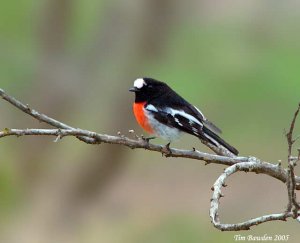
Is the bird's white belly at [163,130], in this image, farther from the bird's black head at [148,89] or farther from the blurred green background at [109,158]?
the blurred green background at [109,158]

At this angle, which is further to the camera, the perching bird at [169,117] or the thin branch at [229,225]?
the perching bird at [169,117]


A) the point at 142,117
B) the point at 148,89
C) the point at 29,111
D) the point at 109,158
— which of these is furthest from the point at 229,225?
the point at 109,158

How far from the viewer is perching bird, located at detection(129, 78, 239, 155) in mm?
6426

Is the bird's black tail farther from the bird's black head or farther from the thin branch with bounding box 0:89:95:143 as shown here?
the thin branch with bounding box 0:89:95:143

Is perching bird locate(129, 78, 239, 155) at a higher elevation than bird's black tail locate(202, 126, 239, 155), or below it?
higher

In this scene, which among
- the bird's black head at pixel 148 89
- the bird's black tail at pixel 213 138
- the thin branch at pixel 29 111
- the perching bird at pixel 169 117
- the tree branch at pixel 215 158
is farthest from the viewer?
the bird's black head at pixel 148 89

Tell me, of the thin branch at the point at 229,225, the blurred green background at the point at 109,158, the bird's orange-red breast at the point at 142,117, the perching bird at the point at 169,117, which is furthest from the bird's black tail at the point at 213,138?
the blurred green background at the point at 109,158

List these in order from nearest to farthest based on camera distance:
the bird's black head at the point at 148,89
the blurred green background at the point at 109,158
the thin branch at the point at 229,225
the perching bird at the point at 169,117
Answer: the thin branch at the point at 229,225, the perching bird at the point at 169,117, the bird's black head at the point at 148,89, the blurred green background at the point at 109,158

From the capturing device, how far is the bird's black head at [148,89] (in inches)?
274

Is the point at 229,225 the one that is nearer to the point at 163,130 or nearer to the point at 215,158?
the point at 215,158

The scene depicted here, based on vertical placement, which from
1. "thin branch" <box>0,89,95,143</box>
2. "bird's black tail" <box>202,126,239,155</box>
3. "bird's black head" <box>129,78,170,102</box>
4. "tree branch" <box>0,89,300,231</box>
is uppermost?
"bird's black head" <box>129,78,170,102</box>

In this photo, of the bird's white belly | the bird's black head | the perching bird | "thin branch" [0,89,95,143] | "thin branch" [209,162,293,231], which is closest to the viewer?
"thin branch" [209,162,293,231]

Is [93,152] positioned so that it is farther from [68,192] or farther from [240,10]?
[240,10]

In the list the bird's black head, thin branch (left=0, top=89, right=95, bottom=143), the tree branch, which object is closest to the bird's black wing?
the bird's black head
